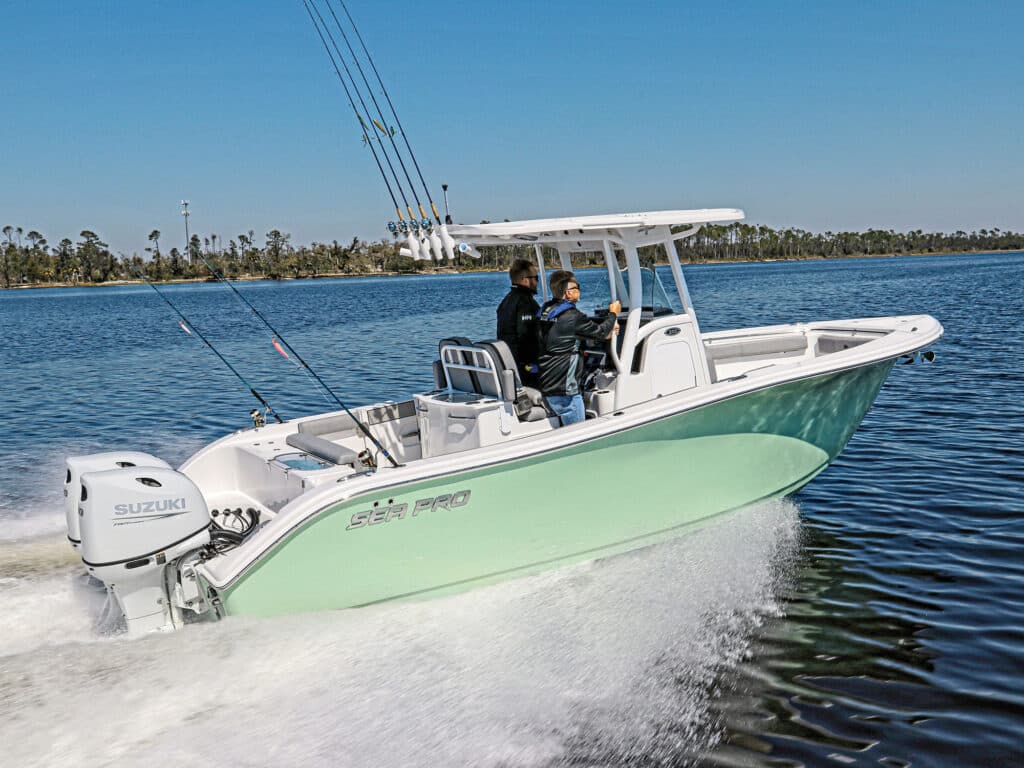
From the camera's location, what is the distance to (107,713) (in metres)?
4.25

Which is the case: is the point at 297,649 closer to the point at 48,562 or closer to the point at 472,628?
the point at 472,628

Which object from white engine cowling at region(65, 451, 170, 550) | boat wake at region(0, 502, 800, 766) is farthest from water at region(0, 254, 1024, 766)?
white engine cowling at region(65, 451, 170, 550)

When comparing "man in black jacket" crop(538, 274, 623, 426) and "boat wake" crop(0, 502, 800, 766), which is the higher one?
"man in black jacket" crop(538, 274, 623, 426)

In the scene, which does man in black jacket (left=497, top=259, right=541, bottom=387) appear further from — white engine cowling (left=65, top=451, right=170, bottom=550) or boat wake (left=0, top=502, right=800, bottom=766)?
white engine cowling (left=65, top=451, right=170, bottom=550)

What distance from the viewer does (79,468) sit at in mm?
5172

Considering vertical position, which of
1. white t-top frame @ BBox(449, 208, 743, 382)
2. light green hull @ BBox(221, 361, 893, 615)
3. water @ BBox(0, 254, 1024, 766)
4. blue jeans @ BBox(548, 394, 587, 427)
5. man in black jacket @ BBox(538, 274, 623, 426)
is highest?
white t-top frame @ BBox(449, 208, 743, 382)

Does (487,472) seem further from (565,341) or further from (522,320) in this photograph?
(522,320)

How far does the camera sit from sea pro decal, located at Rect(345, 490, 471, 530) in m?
5.07

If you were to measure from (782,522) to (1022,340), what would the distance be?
14489 mm

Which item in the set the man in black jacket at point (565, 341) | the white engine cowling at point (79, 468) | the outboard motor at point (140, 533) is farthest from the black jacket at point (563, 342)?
the white engine cowling at point (79, 468)

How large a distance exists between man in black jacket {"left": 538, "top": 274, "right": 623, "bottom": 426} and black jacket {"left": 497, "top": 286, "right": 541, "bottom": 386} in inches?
3.4

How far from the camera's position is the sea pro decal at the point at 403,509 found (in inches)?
200

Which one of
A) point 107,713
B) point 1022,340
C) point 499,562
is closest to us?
point 107,713

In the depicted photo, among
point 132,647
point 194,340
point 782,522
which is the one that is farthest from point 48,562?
point 194,340
